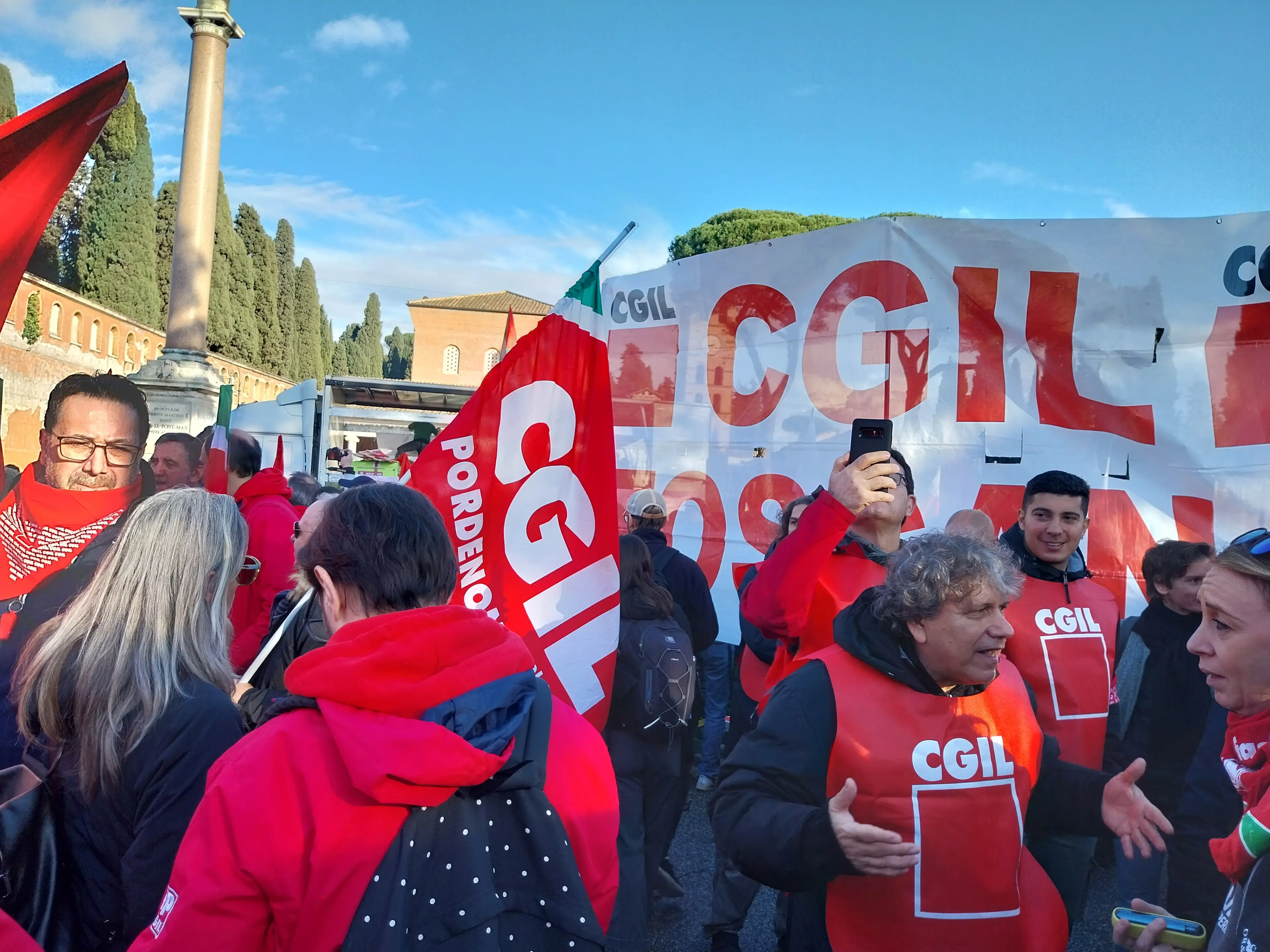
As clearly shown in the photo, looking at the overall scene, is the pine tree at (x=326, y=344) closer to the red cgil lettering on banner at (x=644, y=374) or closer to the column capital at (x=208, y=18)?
the column capital at (x=208, y=18)

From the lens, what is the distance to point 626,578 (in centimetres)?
335

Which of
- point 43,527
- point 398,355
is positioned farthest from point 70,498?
point 398,355

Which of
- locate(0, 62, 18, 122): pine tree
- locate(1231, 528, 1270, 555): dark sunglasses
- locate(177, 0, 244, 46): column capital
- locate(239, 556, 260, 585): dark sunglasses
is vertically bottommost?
locate(239, 556, 260, 585): dark sunglasses

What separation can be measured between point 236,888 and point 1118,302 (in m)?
4.11

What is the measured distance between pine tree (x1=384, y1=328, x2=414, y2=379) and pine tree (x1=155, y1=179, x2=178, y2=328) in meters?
45.0

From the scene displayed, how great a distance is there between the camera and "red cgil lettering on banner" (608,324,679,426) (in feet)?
16.3

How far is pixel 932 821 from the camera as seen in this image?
1837 millimetres

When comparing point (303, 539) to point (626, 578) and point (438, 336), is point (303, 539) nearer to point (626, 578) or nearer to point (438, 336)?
point (626, 578)

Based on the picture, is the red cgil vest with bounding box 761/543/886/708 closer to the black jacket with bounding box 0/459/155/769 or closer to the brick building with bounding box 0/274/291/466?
the black jacket with bounding box 0/459/155/769

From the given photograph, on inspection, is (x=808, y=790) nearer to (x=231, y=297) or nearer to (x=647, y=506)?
(x=647, y=506)

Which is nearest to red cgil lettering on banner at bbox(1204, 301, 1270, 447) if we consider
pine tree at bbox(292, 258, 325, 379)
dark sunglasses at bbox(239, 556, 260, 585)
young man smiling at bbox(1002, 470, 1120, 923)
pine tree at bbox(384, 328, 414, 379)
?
young man smiling at bbox(1002, 470, 1120, 923)

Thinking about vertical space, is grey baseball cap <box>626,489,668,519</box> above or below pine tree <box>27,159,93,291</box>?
below

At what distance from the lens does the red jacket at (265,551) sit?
382cm

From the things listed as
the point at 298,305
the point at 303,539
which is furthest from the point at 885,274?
the point at 298,305
